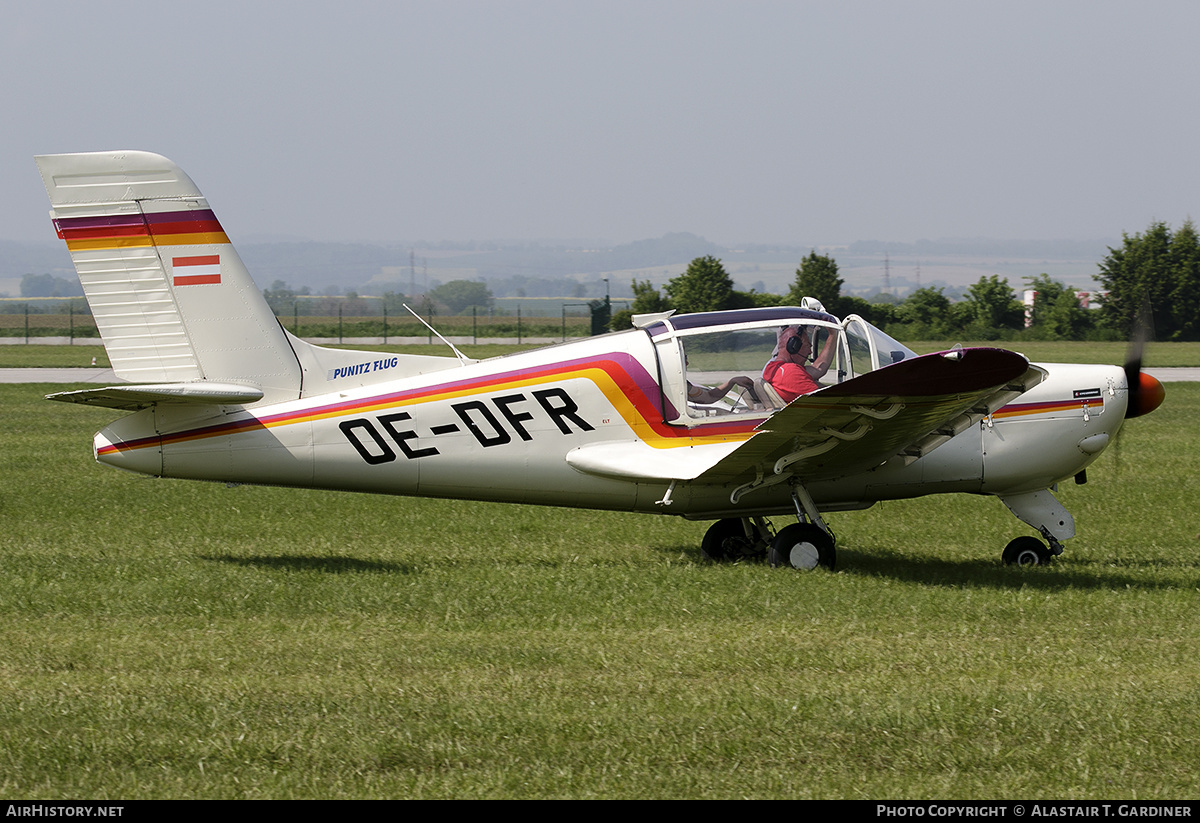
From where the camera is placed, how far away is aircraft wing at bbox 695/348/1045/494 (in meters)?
7.71

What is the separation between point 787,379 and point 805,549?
1.33m

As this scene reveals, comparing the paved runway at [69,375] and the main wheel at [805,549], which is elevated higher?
the main wheel at [805,549]

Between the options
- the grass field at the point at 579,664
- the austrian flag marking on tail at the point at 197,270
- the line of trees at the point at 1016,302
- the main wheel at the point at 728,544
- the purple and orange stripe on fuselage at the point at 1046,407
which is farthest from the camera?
the line of trees at the point at 1016,302

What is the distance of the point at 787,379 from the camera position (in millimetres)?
9242

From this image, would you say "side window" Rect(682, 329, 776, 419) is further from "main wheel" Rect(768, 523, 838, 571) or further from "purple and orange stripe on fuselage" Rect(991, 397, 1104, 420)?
"purple and orange stripe on fuselage" Rect(991, 397, 1104, 420)

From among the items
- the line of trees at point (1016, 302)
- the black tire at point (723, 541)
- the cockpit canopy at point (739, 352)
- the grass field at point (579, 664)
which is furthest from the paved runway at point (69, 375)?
the cockpit canopy at point (739, 352)

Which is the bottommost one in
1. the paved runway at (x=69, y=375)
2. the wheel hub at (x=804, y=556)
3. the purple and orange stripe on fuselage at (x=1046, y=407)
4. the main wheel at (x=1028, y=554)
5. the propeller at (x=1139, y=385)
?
the paved runway at (x=69, y=375)

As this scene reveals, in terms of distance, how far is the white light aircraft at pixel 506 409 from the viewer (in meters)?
8.95

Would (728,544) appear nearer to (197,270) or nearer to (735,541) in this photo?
(735,541)

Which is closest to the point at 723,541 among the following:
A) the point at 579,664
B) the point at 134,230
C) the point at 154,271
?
the point at 579,664

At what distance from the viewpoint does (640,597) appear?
8258mm

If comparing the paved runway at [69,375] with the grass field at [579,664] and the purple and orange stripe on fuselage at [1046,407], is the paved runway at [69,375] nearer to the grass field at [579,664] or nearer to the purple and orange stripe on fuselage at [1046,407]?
the grass field at [579,664]

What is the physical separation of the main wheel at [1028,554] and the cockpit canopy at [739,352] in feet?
6.45
